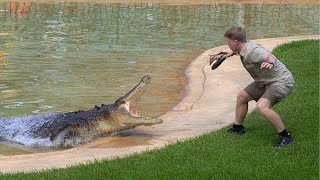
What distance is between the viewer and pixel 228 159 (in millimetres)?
7156

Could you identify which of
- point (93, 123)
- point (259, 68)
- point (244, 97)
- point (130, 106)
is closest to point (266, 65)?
point (259, 68)

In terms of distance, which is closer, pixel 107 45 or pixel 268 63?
pixel 268 63

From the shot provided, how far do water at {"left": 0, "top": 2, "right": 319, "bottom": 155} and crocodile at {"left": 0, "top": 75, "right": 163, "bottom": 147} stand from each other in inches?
19.1

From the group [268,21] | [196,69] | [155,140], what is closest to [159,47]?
[196,69]

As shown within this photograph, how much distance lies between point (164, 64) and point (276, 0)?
1525 centimetres

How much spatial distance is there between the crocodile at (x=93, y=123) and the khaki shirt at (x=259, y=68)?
1.66 metres

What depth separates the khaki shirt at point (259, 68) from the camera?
25.1 ft

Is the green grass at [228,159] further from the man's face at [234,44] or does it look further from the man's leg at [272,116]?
the man's face at [234,44]

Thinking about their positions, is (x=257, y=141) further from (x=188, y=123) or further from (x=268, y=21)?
(x=268, y=21)

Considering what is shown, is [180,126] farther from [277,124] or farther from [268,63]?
[268,63]

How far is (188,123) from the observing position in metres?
9.54

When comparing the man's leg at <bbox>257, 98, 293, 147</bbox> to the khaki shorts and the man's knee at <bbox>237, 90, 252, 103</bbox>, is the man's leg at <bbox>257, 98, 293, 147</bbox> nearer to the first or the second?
the khaki shorts

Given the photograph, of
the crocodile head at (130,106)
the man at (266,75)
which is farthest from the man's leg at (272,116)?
the crocodile head at (130,106)

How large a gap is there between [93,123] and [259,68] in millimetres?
2553
